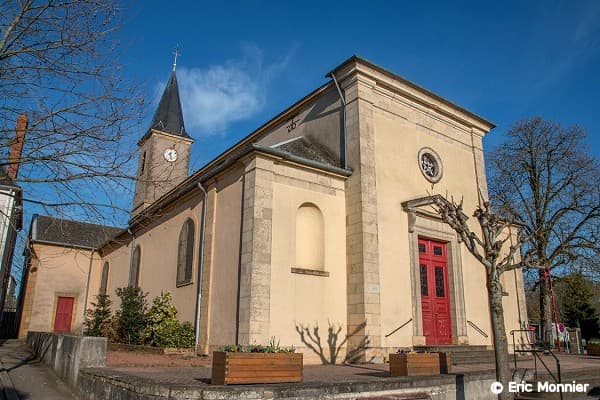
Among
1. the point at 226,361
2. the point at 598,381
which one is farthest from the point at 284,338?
the point at 598,381

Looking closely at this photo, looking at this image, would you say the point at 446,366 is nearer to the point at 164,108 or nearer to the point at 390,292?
the point at 390,292

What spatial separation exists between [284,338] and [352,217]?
152 inches

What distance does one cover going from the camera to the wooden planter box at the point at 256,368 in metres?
6.03

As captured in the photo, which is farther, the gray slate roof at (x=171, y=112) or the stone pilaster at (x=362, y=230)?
the gray slate roof at (x=171, y=112)

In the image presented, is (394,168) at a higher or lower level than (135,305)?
higher

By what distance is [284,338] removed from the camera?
431 inches

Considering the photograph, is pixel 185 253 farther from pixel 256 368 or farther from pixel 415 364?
pixel 256 368

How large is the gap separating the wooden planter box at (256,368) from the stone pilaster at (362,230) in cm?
548

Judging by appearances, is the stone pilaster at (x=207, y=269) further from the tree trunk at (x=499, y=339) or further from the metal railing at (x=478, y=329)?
the metal railing at (x=478, y=329)

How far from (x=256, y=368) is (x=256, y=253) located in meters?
4.88

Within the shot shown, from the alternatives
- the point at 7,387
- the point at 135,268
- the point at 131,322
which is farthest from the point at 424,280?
the point at 135,268

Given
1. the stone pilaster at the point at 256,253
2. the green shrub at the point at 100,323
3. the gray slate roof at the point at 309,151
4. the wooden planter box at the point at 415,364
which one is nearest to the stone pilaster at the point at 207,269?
the stone pilaster at the point at 256,253

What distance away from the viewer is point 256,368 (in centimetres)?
619

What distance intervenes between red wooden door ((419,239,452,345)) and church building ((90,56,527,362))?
44 millimetres
